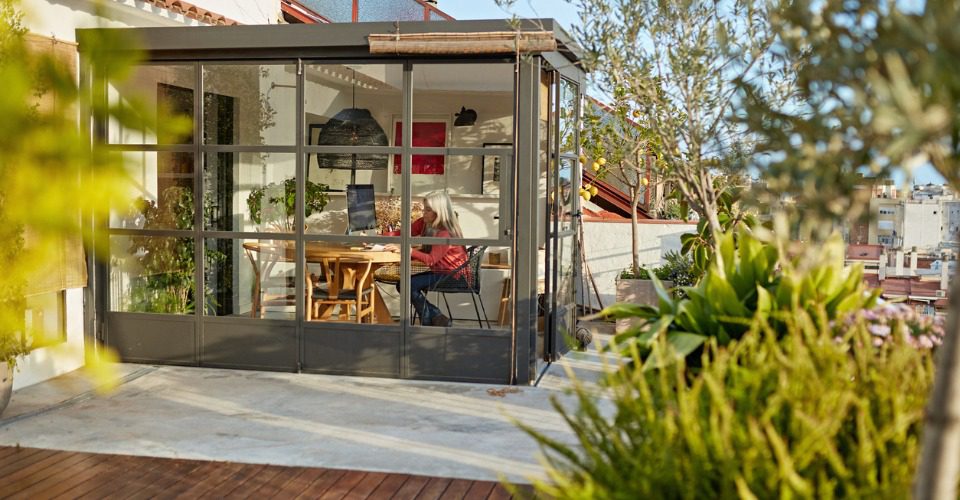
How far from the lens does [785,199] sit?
1748 mm

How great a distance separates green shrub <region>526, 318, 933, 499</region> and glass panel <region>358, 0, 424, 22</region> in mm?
8856

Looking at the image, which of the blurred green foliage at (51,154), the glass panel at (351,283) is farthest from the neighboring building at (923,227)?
the blurred green foliage at (51,154)

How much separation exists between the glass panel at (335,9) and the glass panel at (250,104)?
4.15 meters

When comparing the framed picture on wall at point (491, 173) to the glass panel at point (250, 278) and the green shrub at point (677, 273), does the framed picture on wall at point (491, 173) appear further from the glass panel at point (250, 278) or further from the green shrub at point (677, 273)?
the green shrub at point (677, 273)

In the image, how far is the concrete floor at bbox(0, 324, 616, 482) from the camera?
4.94m

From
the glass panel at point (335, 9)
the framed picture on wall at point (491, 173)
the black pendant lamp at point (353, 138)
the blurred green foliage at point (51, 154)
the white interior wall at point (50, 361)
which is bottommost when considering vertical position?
the white interior wall at point (50, 361)

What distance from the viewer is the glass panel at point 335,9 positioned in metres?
11.0

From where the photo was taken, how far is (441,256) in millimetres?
6867

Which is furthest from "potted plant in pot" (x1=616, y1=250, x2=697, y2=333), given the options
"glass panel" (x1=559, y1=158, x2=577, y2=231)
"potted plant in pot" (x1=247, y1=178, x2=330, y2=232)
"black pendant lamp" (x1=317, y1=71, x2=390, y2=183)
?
"potted plant in pot" (x1=247, y1=178, x2=330, y2=232)

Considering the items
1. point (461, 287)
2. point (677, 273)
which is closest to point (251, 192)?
point (461, 287)

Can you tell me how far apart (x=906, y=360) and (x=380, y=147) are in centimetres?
464

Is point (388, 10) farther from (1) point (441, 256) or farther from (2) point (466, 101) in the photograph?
(1) point (441, 256)

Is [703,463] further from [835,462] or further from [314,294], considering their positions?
[314,294]

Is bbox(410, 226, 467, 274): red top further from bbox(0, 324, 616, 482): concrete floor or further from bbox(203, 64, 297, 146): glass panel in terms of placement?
bbox(203, 64, 297, 146): glass panel
